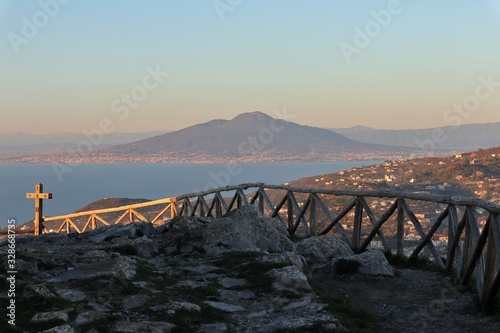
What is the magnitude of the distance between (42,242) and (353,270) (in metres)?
7.41

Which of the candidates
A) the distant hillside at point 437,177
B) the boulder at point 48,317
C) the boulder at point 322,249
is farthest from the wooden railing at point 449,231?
the distant hillside at point 437,177

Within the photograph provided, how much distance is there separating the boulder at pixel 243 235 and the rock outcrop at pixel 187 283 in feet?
0.06

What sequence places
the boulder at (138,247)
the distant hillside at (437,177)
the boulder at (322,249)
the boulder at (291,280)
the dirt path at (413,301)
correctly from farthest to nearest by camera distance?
1. the distant hillside at (437,177)
2. the boulder at (322,249)
3. the boulder at (138,247)
4. the boulder at (291,280)
5. the dirt path at (413,301)

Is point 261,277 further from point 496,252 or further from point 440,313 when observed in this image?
point 496,252

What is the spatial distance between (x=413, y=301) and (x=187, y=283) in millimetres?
3286

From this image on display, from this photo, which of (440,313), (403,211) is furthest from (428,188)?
(440,313)

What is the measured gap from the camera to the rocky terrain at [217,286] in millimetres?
7215

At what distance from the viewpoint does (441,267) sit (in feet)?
35.2

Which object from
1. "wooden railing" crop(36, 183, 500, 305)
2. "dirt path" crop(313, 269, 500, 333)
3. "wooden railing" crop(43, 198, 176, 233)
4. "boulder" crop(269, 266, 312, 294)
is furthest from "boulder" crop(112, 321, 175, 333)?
"wooden railing" crop(43, 198, 176, 233)

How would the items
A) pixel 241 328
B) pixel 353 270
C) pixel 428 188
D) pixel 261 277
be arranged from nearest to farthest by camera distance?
pixel 241 328, pixel 261 277, pixel 353 270, pixel 428 188

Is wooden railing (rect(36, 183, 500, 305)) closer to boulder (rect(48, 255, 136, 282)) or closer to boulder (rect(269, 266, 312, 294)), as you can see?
boulder (rect(269, 266, 312, 294))

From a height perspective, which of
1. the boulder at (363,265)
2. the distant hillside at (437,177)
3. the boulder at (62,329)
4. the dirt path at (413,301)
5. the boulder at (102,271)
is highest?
the boulder at (102,271)

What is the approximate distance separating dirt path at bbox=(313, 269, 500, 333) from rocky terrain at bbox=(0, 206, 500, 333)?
24mm

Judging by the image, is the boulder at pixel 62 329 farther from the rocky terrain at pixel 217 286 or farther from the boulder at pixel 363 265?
the boulder at pixel 363 265
